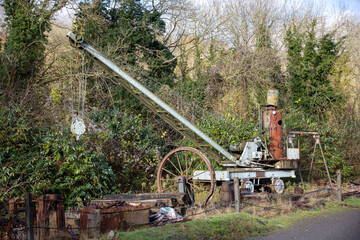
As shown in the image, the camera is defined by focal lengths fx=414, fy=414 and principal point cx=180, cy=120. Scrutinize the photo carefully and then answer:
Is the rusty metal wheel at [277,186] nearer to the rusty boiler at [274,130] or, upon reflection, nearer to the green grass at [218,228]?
the rusty boiler at [274,130]

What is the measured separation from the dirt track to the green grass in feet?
1.13

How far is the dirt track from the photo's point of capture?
8.05 metres

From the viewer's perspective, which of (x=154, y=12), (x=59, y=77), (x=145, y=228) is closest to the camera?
(x=145, y=228)

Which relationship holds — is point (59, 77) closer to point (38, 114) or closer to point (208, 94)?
point (38, 114)

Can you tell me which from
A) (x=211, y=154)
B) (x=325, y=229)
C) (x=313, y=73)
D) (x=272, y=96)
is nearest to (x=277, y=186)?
(x=211, y=154)

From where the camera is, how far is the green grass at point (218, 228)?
7656 millimetres

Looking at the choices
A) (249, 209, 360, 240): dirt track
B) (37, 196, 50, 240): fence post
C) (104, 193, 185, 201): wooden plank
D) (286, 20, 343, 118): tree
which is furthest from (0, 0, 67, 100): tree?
(286, 20, 343, 118): tree

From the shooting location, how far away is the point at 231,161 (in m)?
12.8

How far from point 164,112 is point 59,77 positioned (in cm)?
753

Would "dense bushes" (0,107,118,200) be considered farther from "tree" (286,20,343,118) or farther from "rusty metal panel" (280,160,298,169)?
"tree" (286,20,343,118)

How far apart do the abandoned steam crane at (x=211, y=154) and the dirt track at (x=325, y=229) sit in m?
2.81

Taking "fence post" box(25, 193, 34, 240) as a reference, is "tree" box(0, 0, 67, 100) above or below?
above

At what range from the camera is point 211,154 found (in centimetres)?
1297

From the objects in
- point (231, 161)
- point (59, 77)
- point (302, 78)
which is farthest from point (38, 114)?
point (302, 78)
